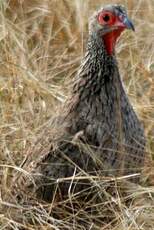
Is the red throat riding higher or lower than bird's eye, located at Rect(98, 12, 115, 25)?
lower

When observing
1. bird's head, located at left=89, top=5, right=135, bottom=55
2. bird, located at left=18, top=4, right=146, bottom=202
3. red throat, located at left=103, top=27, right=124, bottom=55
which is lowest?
bird, located at left=18, top=4, right=146, bottom=202

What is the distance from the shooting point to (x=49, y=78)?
480 cm

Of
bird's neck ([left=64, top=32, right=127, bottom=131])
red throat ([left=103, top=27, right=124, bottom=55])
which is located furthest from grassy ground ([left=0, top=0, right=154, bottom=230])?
red throat ([left=103, top=27, right=124, bottom=55])

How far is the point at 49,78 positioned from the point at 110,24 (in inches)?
43.4

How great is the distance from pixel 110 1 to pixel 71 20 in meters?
0.22

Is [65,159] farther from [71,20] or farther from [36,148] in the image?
[71,20]

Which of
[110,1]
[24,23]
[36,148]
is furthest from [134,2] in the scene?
[36,148]

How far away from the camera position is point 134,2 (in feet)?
16.8

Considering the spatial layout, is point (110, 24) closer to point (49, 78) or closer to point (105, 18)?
point (105, 18)

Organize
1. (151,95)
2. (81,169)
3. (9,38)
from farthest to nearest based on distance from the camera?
(9,38), (151,95), (81,169)

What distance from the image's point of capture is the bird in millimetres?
3740

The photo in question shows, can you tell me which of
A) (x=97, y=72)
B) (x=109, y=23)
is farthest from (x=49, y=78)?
(x=109, y=23)

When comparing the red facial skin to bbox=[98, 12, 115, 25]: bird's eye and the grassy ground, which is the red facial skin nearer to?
bbox=[98, 12, 115, 25]: bird's eye

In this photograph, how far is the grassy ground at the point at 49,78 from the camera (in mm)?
3748
